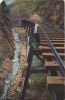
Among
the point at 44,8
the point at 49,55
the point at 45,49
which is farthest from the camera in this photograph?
the point at 44,8

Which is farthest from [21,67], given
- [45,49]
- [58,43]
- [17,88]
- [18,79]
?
[45,49]

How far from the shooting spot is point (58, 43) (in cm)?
862

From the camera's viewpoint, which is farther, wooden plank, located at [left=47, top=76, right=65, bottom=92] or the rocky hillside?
the rocky hillside

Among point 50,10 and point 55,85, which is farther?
point 50,10

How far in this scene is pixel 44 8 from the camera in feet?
95.5

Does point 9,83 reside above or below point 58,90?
below

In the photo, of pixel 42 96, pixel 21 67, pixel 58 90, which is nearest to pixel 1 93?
pixel 42 96

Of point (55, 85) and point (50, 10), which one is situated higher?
point (55, 85)

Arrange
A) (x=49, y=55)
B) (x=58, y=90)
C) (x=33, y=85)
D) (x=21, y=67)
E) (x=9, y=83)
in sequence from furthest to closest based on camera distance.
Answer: (x=21, y=67), (x=9, y=83), (x=33, y=85), (x=49, y=55), (x=58, y=90)

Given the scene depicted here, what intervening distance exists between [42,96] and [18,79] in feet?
9.55

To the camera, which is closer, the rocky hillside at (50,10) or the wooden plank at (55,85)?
the wooden plank at (55,85)

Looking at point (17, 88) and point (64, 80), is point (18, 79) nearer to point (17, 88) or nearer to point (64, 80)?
point (17, 88)

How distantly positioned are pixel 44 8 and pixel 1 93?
21180 millimetres

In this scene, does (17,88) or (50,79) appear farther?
(17,88)
